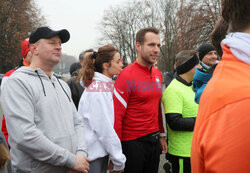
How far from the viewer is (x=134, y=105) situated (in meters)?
2.76

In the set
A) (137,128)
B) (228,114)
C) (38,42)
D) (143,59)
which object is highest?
(38,42)

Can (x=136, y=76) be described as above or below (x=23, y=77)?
below

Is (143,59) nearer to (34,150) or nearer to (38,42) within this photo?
(38,42)

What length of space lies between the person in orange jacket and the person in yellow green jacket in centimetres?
184

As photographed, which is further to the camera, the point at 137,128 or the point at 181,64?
the point at 181,64


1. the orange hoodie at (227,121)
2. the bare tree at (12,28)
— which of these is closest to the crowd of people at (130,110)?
the orange hoodie at (227,121)

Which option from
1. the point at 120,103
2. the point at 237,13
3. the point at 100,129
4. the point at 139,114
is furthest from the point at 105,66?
the point at 237,13

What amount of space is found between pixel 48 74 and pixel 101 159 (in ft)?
Result: 3.80

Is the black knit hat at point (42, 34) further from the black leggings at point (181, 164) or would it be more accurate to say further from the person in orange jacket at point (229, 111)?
the black leggings at point (181, 164)

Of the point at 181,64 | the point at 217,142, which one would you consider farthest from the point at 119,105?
the point at 217,142

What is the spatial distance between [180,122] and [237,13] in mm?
1965

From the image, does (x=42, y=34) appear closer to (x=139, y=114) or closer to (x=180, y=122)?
(x=139, y=114)

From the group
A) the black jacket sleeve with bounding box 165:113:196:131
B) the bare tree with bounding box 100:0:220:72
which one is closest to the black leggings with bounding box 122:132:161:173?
the black jacket sleeve with bounding box 165:113:196:131

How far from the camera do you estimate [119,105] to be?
270 cm
